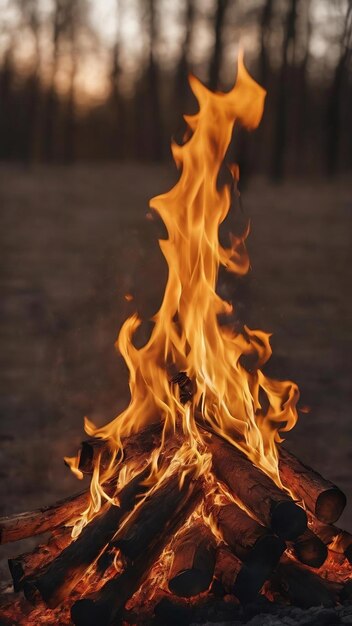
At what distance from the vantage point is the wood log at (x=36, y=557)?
11.8 feet

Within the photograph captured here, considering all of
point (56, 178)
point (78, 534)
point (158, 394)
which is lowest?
point (56, 178)

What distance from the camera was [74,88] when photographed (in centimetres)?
3919

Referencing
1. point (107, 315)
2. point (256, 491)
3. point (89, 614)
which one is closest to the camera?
point (89, 614)

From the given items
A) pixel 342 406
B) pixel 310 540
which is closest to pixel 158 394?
pixel 310 540

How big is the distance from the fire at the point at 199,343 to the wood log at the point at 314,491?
3.1 inches

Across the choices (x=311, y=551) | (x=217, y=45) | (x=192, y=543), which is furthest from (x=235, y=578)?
(x=217, y=45)

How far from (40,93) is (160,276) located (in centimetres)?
2998

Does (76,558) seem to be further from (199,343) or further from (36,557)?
(199,343)

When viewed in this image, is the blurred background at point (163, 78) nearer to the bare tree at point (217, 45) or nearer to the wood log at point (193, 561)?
the bare tree at point (217, 45)

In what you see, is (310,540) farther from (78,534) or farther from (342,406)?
(342,406)

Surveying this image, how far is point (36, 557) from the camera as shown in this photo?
12.0 feet

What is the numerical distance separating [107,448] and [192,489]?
55 cm

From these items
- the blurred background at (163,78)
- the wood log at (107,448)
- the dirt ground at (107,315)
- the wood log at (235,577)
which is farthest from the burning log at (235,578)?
A: the blurred background at (163,78)

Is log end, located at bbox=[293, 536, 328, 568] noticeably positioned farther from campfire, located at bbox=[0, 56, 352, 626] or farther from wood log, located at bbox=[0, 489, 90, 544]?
wood log, located at bbox=[0, 489, 90, 544]
